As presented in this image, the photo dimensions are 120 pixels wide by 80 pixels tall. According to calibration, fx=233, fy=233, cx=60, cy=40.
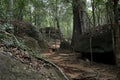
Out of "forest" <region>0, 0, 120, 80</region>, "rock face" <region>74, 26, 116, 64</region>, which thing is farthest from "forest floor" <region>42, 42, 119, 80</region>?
"rock face" <region>74, 26, 116, 64</region>

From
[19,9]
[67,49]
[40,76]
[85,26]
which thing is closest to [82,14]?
[85,26]

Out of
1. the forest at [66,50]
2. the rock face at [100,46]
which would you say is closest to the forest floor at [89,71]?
the forest at [66,50]

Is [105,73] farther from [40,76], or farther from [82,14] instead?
[82,14]

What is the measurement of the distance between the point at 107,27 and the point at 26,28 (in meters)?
7.42

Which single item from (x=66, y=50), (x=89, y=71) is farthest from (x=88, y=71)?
(x=66, y=50)

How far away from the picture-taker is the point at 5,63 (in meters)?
5.56

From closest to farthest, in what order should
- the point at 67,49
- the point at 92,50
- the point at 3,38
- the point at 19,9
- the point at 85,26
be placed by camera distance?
the point at 3,38
the point at 92,50
the point at 85,26
the point at 67,49
the point at 19,9

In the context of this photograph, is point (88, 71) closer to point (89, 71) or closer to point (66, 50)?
point (89, 71)

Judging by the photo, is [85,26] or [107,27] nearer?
[107,27]

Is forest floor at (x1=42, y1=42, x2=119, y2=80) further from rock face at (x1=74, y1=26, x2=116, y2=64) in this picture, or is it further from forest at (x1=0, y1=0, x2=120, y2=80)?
rock face at (x1=74, y1=26, x2=116, y2=64)

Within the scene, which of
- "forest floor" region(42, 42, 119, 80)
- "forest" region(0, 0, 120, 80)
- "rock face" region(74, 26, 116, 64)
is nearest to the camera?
"forest" region(0, 0, 120, 80)

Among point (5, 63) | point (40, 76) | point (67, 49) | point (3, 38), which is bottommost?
point (67, 49)

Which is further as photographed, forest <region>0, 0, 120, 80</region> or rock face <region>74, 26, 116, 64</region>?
rock face <region>74, 26, 116, 64</region>

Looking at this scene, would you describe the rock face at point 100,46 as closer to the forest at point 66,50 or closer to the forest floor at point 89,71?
the forest at point 66,50
